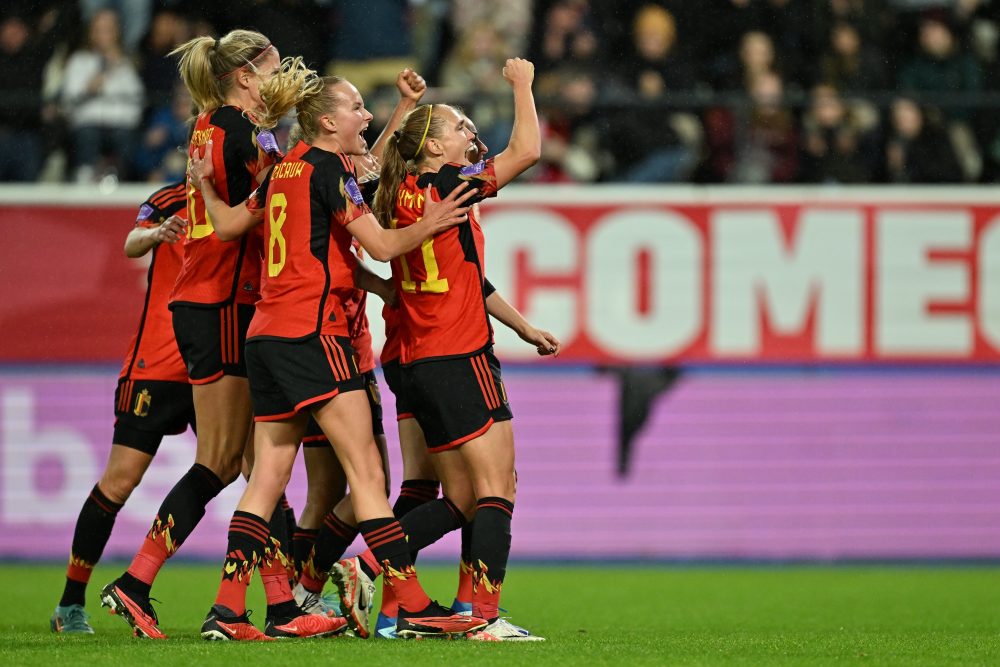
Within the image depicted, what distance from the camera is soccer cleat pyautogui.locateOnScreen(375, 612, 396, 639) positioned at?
5867 mm

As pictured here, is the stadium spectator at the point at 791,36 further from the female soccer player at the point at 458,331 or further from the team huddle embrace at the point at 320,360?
the female soccer player at the point at 458,331

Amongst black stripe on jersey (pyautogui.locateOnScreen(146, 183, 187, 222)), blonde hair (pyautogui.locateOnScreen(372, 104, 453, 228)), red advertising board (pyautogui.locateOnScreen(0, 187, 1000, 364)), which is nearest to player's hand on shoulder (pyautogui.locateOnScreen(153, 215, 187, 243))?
black stripe on jersey (pyautogui.locateOnScreen(146, 183, 187, 222))

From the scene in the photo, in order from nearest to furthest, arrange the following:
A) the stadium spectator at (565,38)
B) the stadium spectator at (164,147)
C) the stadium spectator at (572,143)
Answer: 1. the stadium spectator at (164,147)
2. the stadium spectator at (572,143)
3. the stadium spectator at (565,38)

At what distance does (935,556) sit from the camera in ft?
35.8

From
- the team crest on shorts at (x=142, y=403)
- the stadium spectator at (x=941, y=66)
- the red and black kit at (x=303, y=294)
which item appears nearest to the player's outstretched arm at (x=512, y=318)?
the red and black kit at (x=303, y=294)

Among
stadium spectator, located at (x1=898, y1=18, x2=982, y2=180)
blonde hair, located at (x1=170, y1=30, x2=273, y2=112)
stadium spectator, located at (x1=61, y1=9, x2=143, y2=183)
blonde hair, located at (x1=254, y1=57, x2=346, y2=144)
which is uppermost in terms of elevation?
stadium spectator, located at (x1=898, y1=18, x2=982, y2=180)

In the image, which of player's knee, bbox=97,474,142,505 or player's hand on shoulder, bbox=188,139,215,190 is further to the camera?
player's knee, bbox=97,474,142,505

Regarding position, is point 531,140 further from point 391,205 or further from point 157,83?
point 157,83

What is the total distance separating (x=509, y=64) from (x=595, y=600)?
368cm

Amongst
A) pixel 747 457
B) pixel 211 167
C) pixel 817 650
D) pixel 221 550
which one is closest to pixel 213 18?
pixel 221 550

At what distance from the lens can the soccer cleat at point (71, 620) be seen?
6434 millimetres

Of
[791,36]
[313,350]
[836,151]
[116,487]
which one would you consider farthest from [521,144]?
[791,36]

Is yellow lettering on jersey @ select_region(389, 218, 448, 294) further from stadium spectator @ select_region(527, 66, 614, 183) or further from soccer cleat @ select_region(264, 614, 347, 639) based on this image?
stadium spectator @ select_region(527, 66, 614, 183)

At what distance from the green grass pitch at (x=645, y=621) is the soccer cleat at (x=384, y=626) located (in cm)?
25
